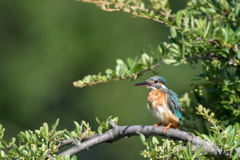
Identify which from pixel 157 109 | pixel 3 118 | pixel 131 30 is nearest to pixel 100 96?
pixel 131 30

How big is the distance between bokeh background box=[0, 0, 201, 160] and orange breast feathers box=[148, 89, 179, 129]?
5.28 m

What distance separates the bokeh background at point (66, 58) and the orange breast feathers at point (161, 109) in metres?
5.28

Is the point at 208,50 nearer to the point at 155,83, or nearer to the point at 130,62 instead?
the point at 130,62

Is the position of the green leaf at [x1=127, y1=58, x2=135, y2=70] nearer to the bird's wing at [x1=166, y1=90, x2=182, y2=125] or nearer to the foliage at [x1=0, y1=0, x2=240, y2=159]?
the foliage at [x1=0, y1=0, x2=240, y2=159]

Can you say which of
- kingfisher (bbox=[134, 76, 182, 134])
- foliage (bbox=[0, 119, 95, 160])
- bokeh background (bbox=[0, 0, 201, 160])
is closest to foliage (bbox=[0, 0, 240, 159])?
foliage (bbox=[0, 119, 95, 160])

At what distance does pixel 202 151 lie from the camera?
184 centimetres

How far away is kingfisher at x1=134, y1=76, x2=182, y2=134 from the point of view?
9.91 feet

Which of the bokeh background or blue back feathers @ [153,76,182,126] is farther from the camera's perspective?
the bokeh background

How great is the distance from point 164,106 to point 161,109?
51 mm

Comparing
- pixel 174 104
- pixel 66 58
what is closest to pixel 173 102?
pixel 174 104

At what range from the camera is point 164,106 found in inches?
125

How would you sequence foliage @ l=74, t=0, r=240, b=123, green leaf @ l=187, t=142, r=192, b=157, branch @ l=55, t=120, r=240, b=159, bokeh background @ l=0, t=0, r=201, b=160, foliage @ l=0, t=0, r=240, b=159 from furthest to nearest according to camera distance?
bokeh background @ l=0, t=0, r=201, b=160
foliage @ l=74, t=0, r=240, b=123
foliage @ l=0, t=0, r=240, b=159
branch @ l=55, t=120, r=240, b=159
green leaf @ l=187, t=142, r=192, b=157

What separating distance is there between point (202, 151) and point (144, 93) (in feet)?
22.7

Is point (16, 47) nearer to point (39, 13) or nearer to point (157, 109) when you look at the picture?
point (39, 13)
